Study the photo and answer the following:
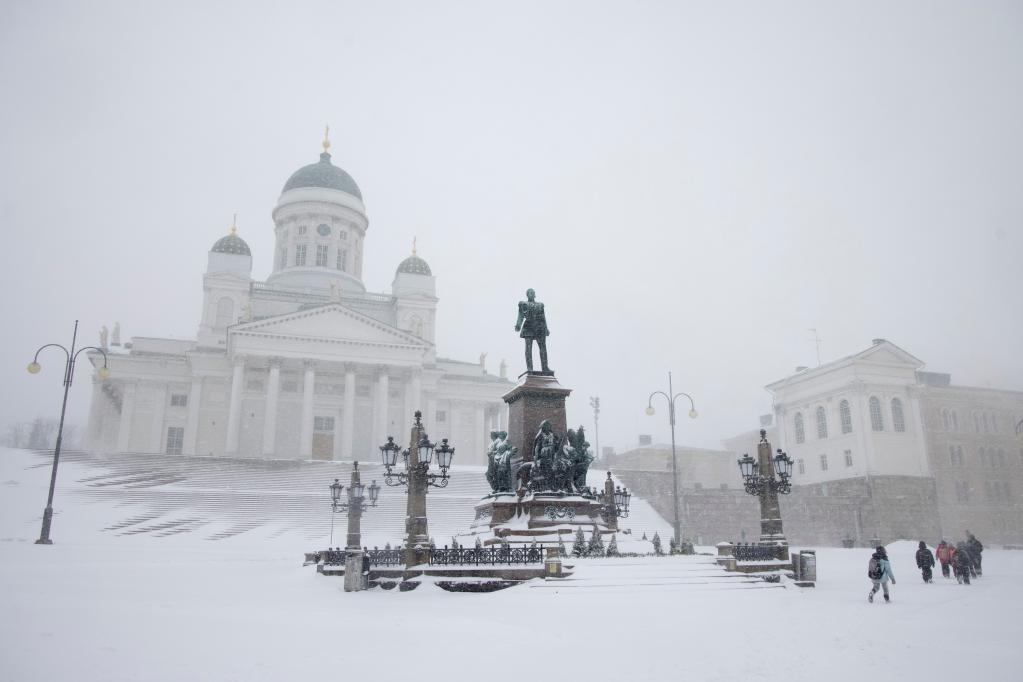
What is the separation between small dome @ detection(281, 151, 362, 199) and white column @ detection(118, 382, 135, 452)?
25.6 metres

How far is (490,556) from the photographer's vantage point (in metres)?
15.4

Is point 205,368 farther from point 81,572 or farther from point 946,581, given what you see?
point 946,581

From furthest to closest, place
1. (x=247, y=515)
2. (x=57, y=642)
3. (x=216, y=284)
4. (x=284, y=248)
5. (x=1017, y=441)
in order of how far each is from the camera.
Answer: (x=284, y=248) < (x=216, y=284) < (x=1017, y=441) < (x=247, y=515) < (x=57, y=642)

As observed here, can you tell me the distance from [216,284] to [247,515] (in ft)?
107

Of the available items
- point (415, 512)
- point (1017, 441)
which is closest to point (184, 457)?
point (415, 512)

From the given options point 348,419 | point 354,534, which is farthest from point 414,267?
point 354,534

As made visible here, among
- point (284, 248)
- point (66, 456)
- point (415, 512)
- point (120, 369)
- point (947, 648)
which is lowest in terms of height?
point (947, 648)

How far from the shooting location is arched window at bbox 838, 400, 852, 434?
59.9 meters

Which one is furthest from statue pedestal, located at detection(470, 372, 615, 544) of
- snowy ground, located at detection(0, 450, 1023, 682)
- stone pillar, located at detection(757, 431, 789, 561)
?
stone pillar, located at detection(757, 431, 789, 561)

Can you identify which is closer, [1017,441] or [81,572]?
[81,572]

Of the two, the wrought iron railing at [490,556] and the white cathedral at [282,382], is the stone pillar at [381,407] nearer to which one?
the white cathedral at [282,382]

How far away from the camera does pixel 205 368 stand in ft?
199

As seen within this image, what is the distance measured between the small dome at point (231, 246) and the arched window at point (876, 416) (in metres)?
54.4

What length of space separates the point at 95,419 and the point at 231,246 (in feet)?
60.3
